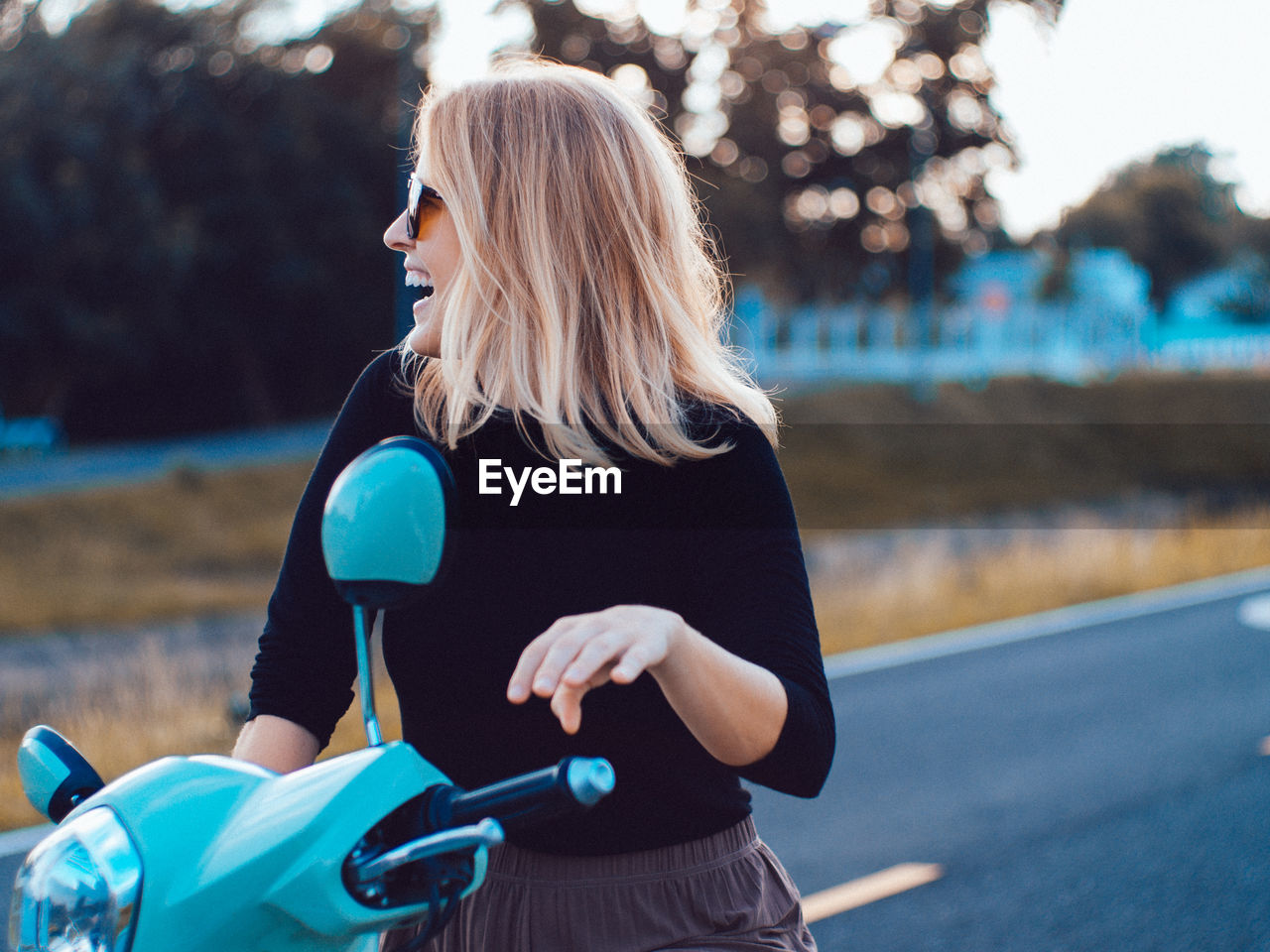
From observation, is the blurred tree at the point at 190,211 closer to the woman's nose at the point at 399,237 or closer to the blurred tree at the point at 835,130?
the blurred tree at the point at 835,130

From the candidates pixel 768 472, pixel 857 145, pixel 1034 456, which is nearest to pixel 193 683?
pixel 768 472

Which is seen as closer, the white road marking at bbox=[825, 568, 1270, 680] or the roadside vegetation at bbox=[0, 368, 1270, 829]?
the white road marking at bbox=[825, 568, 1270, 680]

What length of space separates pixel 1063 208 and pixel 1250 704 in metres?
57.0

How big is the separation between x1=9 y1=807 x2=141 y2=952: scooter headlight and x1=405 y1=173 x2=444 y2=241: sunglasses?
69 centimetres

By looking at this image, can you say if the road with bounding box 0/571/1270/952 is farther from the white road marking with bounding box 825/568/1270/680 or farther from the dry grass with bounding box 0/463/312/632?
the dry grass with bounding box 0/463/312/632

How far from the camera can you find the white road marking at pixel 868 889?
4.79 m

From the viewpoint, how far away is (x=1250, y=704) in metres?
7.88

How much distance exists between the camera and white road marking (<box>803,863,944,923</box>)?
479 cm

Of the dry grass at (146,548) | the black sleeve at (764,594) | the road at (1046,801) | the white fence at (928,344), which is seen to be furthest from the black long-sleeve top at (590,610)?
the white fence at (928,344)

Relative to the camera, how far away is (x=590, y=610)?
1326 mm

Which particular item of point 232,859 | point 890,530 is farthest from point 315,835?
point 890,530

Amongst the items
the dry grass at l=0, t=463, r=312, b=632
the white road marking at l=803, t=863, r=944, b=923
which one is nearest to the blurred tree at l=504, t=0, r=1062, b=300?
the dry grass at l=0, t=463, r=312, b=632

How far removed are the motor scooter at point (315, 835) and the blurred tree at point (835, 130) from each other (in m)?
33.5

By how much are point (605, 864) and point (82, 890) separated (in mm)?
544
